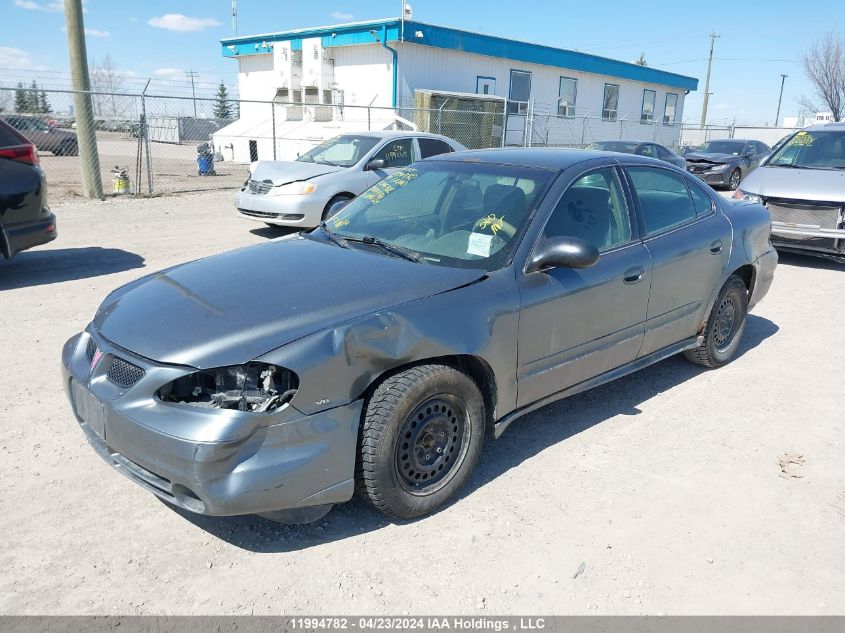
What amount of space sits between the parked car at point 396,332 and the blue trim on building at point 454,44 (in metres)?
17.6

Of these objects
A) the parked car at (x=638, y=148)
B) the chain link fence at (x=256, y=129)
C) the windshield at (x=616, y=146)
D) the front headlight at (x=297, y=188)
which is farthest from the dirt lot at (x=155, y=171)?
the parked car at (x=638, y=148)

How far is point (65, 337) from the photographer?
555 centimetres

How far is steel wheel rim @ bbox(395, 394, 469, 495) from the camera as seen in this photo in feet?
10.3

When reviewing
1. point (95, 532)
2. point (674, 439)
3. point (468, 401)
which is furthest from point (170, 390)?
point (674, 439)

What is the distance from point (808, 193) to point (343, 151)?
6587mm

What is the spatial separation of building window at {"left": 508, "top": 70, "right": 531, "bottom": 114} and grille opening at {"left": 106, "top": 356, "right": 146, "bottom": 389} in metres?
23.2

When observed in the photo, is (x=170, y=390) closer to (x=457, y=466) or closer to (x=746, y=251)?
(x=457, y=466)

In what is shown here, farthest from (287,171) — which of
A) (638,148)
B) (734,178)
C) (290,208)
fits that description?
(734,178)

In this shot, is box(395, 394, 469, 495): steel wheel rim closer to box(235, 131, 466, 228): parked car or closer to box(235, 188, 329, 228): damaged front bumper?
box(235, 131, 466, 228): parked car

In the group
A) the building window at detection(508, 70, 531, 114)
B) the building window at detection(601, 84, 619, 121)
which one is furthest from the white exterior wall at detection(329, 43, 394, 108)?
the building window at detection(601, 84, 619, 121)

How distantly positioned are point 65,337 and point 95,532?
9.68 feet

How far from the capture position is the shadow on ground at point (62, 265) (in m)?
7.44

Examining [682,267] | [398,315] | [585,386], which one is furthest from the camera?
[682,267]

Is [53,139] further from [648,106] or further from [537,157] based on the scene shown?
[537,157]
